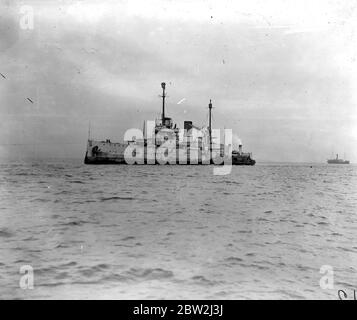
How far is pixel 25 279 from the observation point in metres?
5.99

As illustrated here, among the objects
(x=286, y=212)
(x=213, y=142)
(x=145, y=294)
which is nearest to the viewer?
(x=145, y=294)

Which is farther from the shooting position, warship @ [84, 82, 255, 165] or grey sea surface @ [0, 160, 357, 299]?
warship @ [84, 82, 255, 165]

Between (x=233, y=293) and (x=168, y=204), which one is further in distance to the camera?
(x=168, y=204)

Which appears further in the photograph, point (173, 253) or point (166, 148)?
point (166, 148)

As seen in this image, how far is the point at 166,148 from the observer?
69125 mm

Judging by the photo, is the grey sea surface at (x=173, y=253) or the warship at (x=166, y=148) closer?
the grey sea surface at (x=173, y=253)

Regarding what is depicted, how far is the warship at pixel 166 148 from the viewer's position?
64375mm

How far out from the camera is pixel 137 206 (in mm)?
15125

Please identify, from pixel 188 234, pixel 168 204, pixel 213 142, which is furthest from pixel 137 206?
pixel 213 142

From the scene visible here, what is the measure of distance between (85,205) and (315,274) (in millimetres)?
10841

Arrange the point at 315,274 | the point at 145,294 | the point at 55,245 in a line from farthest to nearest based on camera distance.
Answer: the point at 55,245 < the point at 315,274 < the point at 145,294

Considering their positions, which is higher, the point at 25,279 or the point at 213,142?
the point at 213,142

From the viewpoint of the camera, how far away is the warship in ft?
211
